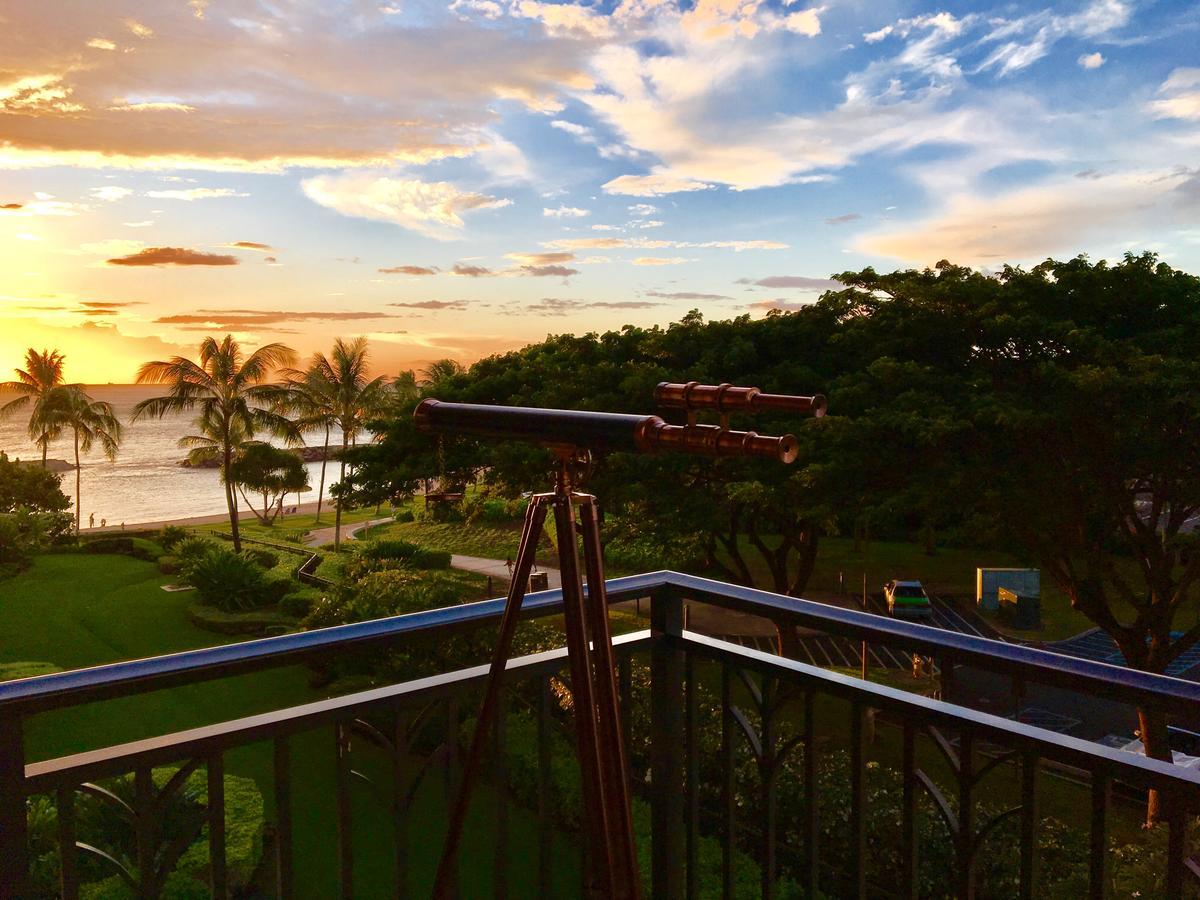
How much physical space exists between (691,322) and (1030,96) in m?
6.63

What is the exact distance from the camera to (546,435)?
105 cm

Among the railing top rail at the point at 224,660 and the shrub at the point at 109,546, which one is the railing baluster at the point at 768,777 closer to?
the railing top rail at the point at 224,660

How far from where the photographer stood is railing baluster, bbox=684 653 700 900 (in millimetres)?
1599

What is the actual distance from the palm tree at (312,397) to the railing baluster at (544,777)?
2711 cm

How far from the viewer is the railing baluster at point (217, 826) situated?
3.67ft

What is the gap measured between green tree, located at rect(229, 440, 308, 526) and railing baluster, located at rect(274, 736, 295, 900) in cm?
3024

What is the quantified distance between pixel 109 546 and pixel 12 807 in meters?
23.5

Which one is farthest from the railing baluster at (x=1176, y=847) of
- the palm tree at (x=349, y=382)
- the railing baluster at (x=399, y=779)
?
the palm tree at (x=349, y=382)

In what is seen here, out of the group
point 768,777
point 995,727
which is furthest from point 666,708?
point 995,727

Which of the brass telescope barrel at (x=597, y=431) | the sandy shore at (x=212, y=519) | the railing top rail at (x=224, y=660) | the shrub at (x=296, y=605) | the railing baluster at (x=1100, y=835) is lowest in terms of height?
the sandy shore at (x=212, y=519)

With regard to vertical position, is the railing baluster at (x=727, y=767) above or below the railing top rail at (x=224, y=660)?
below

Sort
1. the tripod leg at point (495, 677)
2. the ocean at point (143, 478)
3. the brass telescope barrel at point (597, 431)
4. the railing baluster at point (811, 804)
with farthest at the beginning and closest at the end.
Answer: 1. the ocean at point (143, 478)
2. the railing baluster at point (811, 804)
3. the tripod leg at point (495, 677)
4. the brass telescope barrel at point (597, 431)

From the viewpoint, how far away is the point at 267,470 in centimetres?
3094

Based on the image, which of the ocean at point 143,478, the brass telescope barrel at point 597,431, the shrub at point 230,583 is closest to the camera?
the brass telescope barrel at point 597,431
